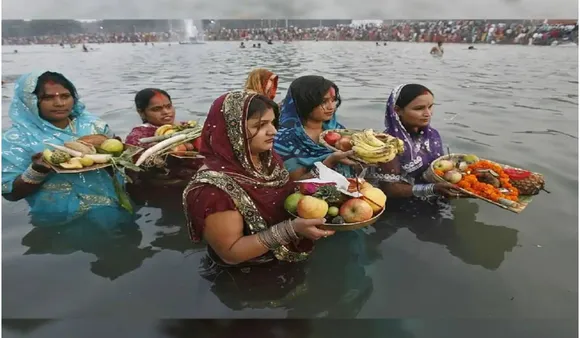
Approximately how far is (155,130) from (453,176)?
3.10 meters

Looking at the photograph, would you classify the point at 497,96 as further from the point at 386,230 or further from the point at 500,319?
the point at 500,319

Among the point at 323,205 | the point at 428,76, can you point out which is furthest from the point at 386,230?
the point at 428,76

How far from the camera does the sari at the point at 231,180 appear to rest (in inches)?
88.2

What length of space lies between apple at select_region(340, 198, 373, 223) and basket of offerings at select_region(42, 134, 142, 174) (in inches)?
82.0

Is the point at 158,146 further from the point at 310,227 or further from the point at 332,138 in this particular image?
the point at 310,227

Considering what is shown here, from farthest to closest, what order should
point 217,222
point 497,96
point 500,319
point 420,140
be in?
point 497,96 → point 420,140 → point 500,319 → point 217,222

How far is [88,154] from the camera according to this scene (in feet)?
11.2

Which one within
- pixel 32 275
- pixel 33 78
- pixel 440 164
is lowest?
pixel 32 275

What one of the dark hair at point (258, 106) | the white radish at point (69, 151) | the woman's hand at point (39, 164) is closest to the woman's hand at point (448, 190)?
the dark hair at point (258, 106)

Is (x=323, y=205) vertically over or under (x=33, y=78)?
under

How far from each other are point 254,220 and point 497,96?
42.6ft

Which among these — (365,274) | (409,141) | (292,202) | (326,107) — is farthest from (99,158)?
(409,141)

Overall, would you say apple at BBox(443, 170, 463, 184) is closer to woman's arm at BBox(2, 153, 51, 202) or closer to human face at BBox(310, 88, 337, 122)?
human face at BBox(310, 88, 337, 122)

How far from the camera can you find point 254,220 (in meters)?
2.37
